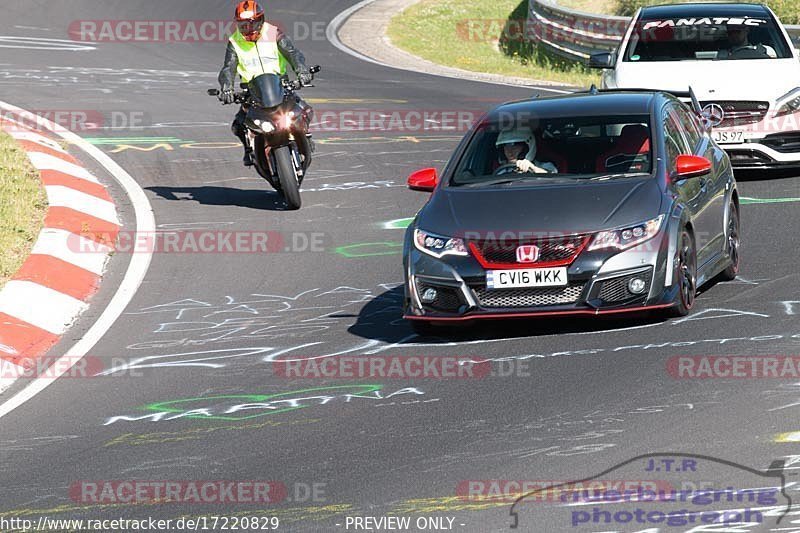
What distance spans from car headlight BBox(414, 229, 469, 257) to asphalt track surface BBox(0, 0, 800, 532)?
56 cm

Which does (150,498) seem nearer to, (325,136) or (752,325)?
(752,325)

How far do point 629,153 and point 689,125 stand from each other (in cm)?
111

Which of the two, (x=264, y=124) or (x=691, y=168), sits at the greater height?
(x=691, y=168)

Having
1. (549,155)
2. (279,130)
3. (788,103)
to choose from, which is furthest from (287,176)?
(788,103)

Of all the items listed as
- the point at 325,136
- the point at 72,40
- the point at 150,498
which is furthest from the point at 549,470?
the point at 72,40

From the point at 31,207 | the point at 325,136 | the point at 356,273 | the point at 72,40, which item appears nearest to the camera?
the point at 356,273

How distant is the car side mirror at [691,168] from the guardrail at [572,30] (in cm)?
1536

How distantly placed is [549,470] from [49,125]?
14.1 metres

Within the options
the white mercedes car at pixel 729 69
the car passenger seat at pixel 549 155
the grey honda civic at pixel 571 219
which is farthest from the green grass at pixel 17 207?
the white mercedes car at pixel 729 69

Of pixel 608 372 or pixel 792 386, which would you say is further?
pixel 608 372

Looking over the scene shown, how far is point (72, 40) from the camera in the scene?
2909 centimetres

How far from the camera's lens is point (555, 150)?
10438 millimetres

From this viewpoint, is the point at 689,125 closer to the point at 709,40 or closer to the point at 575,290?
the point at 575,290

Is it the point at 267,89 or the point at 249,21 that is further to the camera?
the point at 249,21
